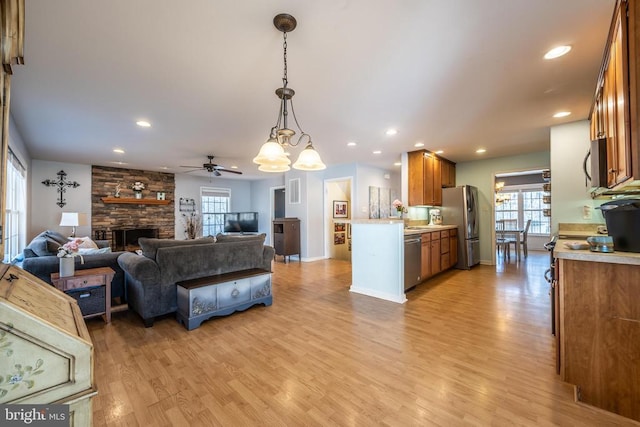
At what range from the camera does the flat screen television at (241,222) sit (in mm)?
8219

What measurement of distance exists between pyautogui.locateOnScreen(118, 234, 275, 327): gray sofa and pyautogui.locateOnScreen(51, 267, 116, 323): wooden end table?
22 cm

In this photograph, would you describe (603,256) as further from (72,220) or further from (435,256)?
(72,220)

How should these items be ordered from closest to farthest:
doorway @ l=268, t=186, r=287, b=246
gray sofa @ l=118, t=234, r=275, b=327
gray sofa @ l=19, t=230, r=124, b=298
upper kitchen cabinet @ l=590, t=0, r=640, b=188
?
upper kitchen cabinet @ l=590, t=0, r=640, b=188 < gray sofa @ l=118, t=234, r=275, b=327 < gray sofa @ l=19, t=230, r=124, b=298 < doorway @ l=268, t=186, r=287, b=246

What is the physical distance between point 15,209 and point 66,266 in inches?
107

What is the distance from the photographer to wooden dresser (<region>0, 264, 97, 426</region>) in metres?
0.62

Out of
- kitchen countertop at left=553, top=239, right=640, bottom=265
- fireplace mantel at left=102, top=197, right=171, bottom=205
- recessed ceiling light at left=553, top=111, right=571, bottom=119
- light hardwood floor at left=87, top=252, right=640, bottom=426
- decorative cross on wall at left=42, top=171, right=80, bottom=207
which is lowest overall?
light hardwood floor at left=87, top=252, right=640, bottom=426

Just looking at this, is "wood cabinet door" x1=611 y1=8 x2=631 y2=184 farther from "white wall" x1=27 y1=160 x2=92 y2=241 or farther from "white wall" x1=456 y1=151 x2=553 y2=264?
"white wall" x1=27 y1=160 x2=92 y2=241

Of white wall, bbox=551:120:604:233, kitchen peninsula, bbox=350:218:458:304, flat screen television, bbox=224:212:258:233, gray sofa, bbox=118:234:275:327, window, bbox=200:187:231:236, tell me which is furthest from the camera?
window, bbox=200:187:231:236

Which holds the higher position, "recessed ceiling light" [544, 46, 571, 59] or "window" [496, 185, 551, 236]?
"recessed ceiling light" [544, 46, 571, 59]

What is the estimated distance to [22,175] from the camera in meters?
4.61

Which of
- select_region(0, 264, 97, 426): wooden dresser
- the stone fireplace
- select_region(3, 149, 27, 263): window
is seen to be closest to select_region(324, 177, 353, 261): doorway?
the stone fireplace

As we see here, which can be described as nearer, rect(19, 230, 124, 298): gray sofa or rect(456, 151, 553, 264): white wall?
rect(19, 230, 124, 298): gray sofa

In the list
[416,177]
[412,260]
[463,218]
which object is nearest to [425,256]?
[412,260]

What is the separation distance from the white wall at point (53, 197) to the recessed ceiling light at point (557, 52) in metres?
8.69
